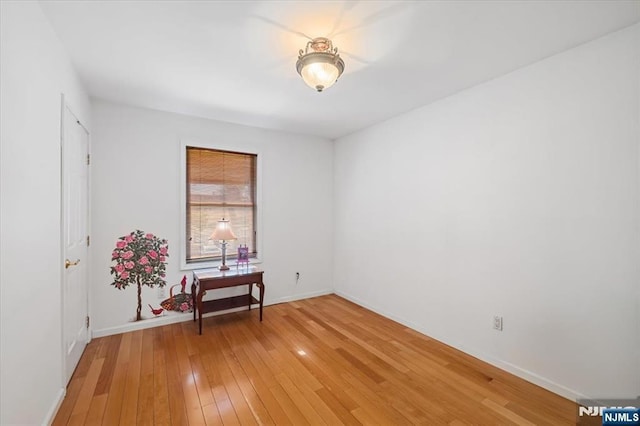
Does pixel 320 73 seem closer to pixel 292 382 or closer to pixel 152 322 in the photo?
pixel 292 382

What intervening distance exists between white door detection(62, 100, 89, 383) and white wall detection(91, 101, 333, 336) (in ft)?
0.73

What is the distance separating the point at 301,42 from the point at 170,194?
2471 millimetres

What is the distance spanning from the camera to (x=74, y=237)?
7.94ft

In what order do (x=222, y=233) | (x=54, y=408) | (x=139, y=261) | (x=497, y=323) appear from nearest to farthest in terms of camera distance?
(x=54, y=408) < (x=497, y=323) < (x=139, y=261) < (x=222, y=233)

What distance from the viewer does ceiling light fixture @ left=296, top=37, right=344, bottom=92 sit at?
195 cm

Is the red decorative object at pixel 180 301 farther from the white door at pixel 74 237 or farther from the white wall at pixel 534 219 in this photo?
the white wall at pixel 534 219

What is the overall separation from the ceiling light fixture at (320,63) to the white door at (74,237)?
1848mm

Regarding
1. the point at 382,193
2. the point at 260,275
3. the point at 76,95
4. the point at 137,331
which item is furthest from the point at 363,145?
the point at 137,331

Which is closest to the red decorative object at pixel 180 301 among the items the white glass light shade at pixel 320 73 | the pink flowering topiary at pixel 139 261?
the pink flowering topiary at pixel 139 261

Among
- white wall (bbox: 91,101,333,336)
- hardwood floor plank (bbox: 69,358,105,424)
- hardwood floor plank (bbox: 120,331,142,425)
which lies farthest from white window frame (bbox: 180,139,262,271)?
hardwood floor plank (bbox: 69,358,105,424)

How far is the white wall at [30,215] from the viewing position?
4.27 feet

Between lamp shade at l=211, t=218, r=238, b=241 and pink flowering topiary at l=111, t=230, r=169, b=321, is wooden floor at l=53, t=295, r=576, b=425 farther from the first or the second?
lamp shade at l=211, t=218, r=238, b=241

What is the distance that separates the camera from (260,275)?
3.50m

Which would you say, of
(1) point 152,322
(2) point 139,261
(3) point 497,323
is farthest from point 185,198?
(3) point 497,323
